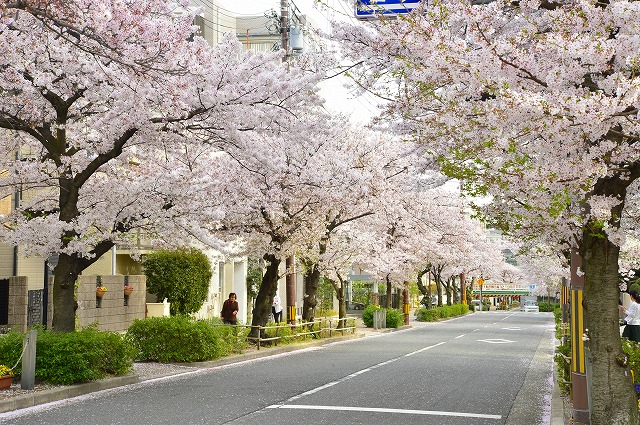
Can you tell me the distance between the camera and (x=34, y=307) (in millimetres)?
22312

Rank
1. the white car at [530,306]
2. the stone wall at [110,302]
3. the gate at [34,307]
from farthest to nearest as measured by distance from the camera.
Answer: the white car at [530,306] → the stone wall at [110,302] → the gate at [34,307]

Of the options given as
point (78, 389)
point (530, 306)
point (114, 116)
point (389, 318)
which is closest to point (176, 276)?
point (389, 318)

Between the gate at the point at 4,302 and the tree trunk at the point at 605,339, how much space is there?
17.5 metres

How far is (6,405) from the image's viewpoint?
1096 centimetres

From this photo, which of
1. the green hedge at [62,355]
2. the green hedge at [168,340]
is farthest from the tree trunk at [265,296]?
the green hedge at [62,355]

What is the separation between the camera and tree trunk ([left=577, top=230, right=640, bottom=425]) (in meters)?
8.47

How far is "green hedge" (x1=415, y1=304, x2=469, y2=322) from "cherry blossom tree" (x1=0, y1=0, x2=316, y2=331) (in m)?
36.8

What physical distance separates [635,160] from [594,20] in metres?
1.62

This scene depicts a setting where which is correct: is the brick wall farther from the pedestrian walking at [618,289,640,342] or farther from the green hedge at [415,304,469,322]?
the green hedge at [415,304,469,322]

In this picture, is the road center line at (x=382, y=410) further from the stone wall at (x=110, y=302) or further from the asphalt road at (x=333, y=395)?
the stone wall at (x=110, y=302)

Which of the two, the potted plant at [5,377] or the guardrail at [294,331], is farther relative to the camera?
the guardrail at [294,331]

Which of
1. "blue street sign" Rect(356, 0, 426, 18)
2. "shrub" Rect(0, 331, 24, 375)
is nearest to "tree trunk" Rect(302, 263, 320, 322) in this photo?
"shrub" Rect(0, 331, 24, 375)

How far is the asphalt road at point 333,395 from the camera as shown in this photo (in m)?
10.5

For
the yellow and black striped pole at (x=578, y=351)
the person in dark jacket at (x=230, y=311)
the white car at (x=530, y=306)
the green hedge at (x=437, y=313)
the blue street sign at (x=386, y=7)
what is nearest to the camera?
the yellow and black striped pole at (x=578, y=351)
